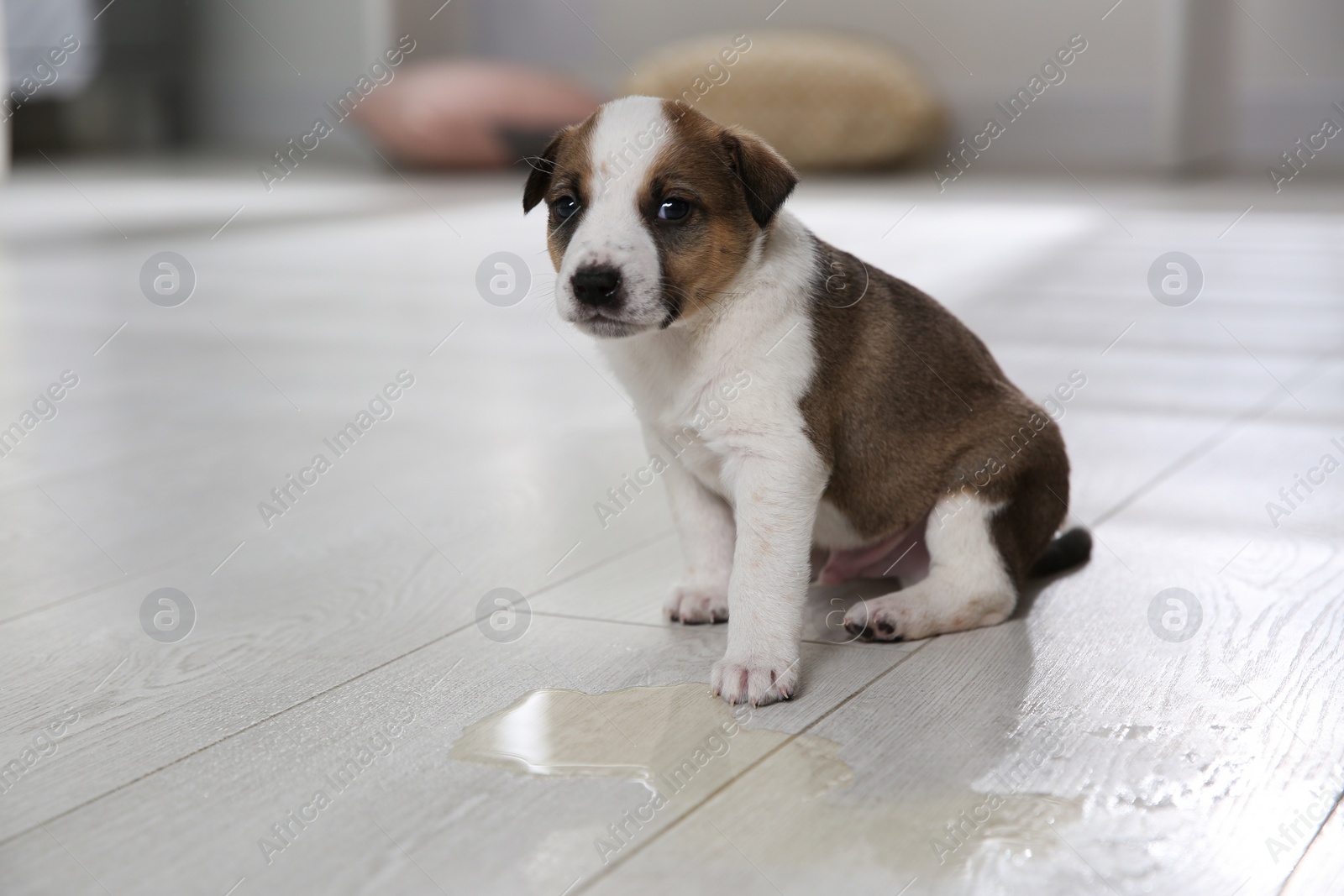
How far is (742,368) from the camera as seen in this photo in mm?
2246

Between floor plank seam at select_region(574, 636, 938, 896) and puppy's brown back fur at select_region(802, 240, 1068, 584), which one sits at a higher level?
puppy's brown back fur at select_region(802, 240, 1068, 584)

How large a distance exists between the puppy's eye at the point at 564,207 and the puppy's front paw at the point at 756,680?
773 mm

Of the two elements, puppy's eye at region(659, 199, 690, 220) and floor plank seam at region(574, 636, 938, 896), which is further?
puppy's eye at region(659, 199, 690, 220)

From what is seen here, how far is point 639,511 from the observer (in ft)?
10.7

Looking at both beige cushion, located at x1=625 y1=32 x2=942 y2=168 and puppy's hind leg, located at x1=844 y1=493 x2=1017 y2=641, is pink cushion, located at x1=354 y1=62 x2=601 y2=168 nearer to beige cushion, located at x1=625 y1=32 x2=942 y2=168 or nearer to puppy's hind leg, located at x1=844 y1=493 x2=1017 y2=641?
beige cushion, located at x1=625 y1=32 x2=942 y2=168

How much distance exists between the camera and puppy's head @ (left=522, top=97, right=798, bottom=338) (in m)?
2.10

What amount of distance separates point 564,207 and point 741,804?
103 centimetres

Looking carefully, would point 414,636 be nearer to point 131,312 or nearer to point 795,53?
point 131,312

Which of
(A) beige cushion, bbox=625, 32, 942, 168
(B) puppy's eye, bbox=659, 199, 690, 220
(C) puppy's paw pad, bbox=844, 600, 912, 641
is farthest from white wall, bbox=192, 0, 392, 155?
(C) puppy's paw pad, bbox=844, 600, 912, 641

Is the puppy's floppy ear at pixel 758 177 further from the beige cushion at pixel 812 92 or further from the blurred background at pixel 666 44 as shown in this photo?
the blurred background at pixel 666 44

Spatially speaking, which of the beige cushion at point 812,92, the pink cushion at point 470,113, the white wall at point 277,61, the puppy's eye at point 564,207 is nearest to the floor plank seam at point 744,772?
the puppy's eye at point 564,207

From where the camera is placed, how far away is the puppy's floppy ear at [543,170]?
2.36m

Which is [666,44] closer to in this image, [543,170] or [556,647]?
[543,170]

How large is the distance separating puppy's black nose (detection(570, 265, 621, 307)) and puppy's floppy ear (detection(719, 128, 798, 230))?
12.1 inches
